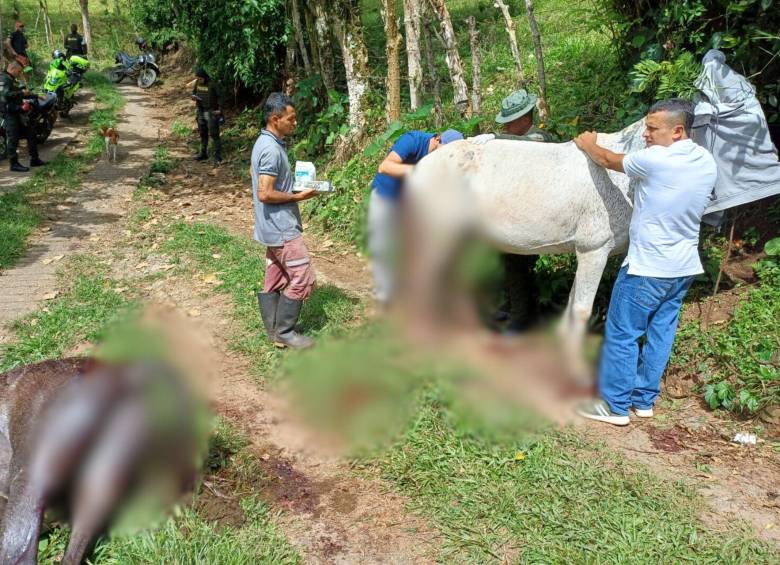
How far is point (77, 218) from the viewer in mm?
7945

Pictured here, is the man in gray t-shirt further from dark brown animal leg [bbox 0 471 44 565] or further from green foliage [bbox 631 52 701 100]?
green foliage [bbox 631 52 701 100]

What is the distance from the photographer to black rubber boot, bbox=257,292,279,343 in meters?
4.53

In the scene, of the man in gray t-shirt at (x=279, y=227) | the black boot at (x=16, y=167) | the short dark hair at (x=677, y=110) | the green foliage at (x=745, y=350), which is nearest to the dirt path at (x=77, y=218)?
the black boot at (x=16, y=167)

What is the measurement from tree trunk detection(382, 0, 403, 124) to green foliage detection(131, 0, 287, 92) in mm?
3402

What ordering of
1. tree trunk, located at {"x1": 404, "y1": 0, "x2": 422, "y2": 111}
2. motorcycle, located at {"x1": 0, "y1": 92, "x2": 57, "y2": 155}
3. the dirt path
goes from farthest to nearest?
motorcycle, located at {"x1": 0, "y1": 92, "x2": 57, "y2": 155} < tree trunk, located at {"x1": 404, "y1": 0, "x2": 422, "y2": 111} < the dirt path

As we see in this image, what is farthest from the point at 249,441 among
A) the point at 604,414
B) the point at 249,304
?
the point at 604,414

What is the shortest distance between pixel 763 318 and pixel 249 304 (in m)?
3.57

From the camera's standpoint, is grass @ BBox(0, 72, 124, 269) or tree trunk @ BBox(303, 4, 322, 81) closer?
grass @ BBox(0, 72, 124, 269)

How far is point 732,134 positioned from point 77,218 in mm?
7138

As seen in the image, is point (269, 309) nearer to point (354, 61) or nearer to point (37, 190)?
point (354, 61)

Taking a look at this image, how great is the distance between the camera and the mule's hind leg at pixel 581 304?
388 centimetres

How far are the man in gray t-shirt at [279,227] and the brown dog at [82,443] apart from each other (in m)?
1.27

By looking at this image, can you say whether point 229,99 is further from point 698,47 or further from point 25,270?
point 698,47

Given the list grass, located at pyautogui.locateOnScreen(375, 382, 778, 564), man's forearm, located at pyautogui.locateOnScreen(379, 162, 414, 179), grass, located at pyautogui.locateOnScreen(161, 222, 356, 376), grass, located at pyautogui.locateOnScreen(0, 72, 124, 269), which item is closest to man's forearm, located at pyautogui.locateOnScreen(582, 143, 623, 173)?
man's forearm, located at pyautogui.locateOnScreen(379, 162, 414, 179)
